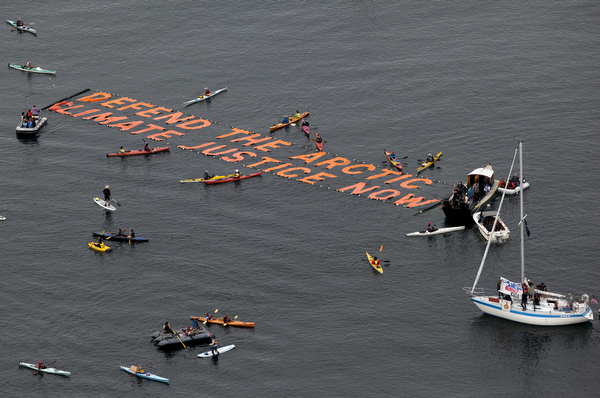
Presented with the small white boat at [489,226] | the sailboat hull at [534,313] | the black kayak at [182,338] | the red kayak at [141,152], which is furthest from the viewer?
the red kayak at [141,152]

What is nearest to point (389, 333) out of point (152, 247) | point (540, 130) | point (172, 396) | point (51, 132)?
point (172, 396)

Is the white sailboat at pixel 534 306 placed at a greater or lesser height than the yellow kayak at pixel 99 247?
lesser

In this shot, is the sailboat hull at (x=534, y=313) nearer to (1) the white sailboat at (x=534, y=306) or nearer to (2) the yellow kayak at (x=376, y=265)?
(1) the white sailboat at (x=534, y=306)

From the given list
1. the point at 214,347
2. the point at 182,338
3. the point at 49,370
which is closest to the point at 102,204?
the point at 182,338

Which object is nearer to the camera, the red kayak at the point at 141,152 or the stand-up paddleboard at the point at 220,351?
the stand-up paddleboard at the point at 220,351

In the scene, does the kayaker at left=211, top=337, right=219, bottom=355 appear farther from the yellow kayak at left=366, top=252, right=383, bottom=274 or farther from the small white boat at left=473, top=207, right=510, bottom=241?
the small white boat at left=473, top=207, right=510, bottom=241

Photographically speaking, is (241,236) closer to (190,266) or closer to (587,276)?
(190,266)

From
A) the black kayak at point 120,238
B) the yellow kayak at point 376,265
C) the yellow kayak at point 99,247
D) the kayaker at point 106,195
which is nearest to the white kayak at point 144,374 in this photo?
the yellow kayak at point 99,247
